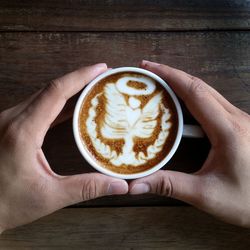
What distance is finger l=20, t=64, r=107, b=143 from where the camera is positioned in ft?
2.82

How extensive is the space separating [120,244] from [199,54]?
472 mm

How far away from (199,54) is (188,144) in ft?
0.70

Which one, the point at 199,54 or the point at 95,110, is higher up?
the point at 199,54

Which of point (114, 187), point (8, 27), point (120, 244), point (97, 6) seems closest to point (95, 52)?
point (97, 6)

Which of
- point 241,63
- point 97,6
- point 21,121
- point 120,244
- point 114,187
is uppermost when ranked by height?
point 97,6

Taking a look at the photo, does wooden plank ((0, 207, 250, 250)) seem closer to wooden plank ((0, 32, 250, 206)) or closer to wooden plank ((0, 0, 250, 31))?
wooden plank ((0, 32, 250, 206))

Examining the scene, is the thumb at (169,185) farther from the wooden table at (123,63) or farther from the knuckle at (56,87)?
the knuckle at (56,87)

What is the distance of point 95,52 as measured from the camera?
97 centimetres

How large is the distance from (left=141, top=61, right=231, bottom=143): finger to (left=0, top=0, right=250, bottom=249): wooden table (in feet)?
0.23

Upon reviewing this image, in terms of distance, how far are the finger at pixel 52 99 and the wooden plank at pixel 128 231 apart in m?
0.22

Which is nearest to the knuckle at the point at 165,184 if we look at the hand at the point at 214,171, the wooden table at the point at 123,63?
the hand at the point at 214,171

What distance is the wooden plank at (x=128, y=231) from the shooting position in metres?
0.95

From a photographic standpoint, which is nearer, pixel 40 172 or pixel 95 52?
pixel 40 172

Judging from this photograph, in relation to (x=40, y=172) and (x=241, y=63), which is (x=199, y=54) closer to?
(x=241, y=63)
